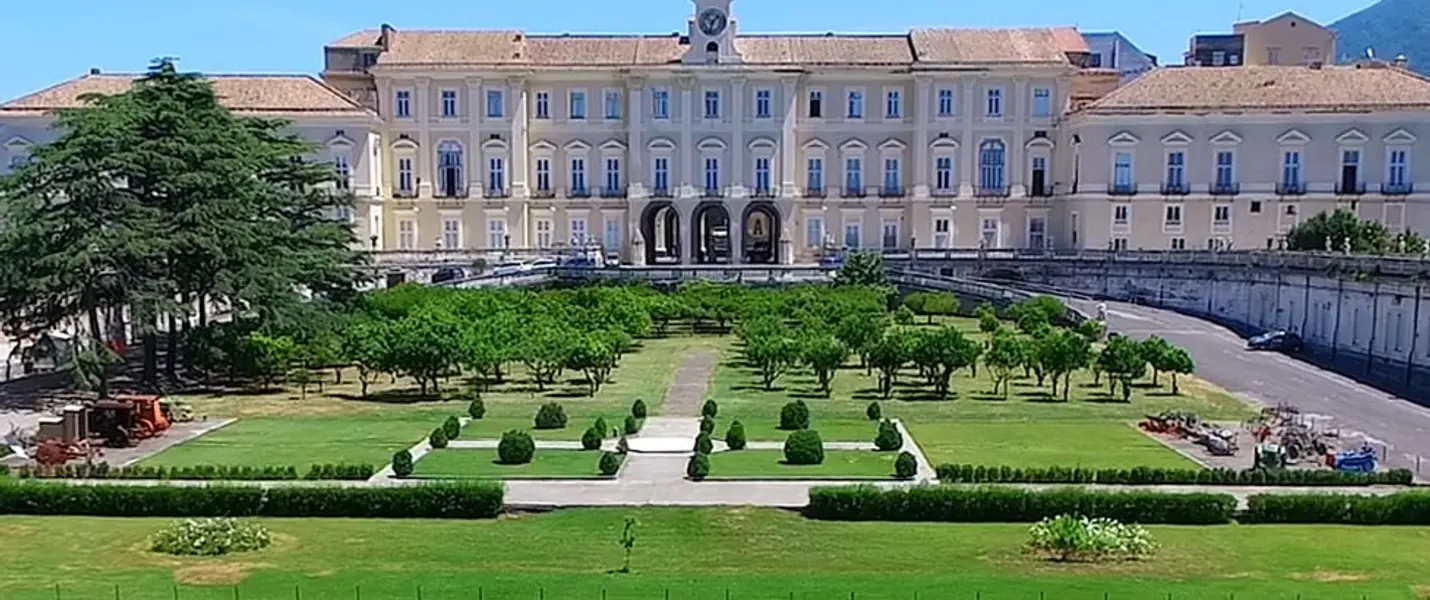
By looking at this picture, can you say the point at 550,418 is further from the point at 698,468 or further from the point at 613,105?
the point at 613,105

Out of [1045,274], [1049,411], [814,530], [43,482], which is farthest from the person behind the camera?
[1045,274]

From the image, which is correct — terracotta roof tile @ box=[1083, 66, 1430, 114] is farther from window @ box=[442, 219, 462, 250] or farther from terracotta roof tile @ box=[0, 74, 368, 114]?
terracotta roof tile @ box=[0, 74, 368, 114]

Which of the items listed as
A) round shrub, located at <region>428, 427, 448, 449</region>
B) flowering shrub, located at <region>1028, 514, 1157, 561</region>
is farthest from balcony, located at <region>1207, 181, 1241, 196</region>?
flowering shrub, located at <region>1028, 514, 1157, 561</region>

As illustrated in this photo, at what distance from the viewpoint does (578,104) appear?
76.5 meters

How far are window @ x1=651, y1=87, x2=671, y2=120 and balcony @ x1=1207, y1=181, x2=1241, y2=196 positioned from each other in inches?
1152

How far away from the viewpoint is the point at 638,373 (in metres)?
44.0

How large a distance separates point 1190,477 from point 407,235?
189 ft

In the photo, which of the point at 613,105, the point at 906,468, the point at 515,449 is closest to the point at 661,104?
the point at 613,105

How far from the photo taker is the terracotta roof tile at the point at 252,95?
71.1m

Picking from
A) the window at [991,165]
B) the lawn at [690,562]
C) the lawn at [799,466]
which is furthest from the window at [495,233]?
the lawn at [690,562]

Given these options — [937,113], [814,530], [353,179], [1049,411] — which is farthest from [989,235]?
[814,530]

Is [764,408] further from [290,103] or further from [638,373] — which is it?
[290,103]

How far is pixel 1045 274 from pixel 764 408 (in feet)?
118

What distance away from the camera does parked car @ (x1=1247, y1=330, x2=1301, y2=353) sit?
49.9 m
